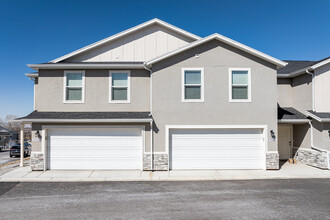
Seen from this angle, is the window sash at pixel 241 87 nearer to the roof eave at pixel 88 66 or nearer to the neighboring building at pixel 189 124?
the neighboring building at pixel 189 124

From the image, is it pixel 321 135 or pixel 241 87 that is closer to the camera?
pixel 241 87

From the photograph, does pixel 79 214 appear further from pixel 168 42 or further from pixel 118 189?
pixel 168 42

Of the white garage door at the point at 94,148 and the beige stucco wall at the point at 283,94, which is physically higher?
the beige stucco wall at the point at 283,94

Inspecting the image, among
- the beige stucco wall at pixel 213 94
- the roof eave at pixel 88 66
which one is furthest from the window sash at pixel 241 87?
the roof eave at pixel 88 66

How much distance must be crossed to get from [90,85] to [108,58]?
94.2 inches

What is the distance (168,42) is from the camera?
13.1 meters

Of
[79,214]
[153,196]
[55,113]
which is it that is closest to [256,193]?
[153,196]

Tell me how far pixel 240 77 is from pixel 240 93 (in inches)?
31.8

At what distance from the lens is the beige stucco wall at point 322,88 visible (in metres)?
11.1

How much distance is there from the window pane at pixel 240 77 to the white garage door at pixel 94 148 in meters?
5.40

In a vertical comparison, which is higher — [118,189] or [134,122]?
[134,122]

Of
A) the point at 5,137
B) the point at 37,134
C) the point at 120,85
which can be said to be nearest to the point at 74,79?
the point at 120,85

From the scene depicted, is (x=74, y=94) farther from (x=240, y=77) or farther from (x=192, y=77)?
(x=240, y=77)

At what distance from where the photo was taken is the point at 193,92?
1058cm
